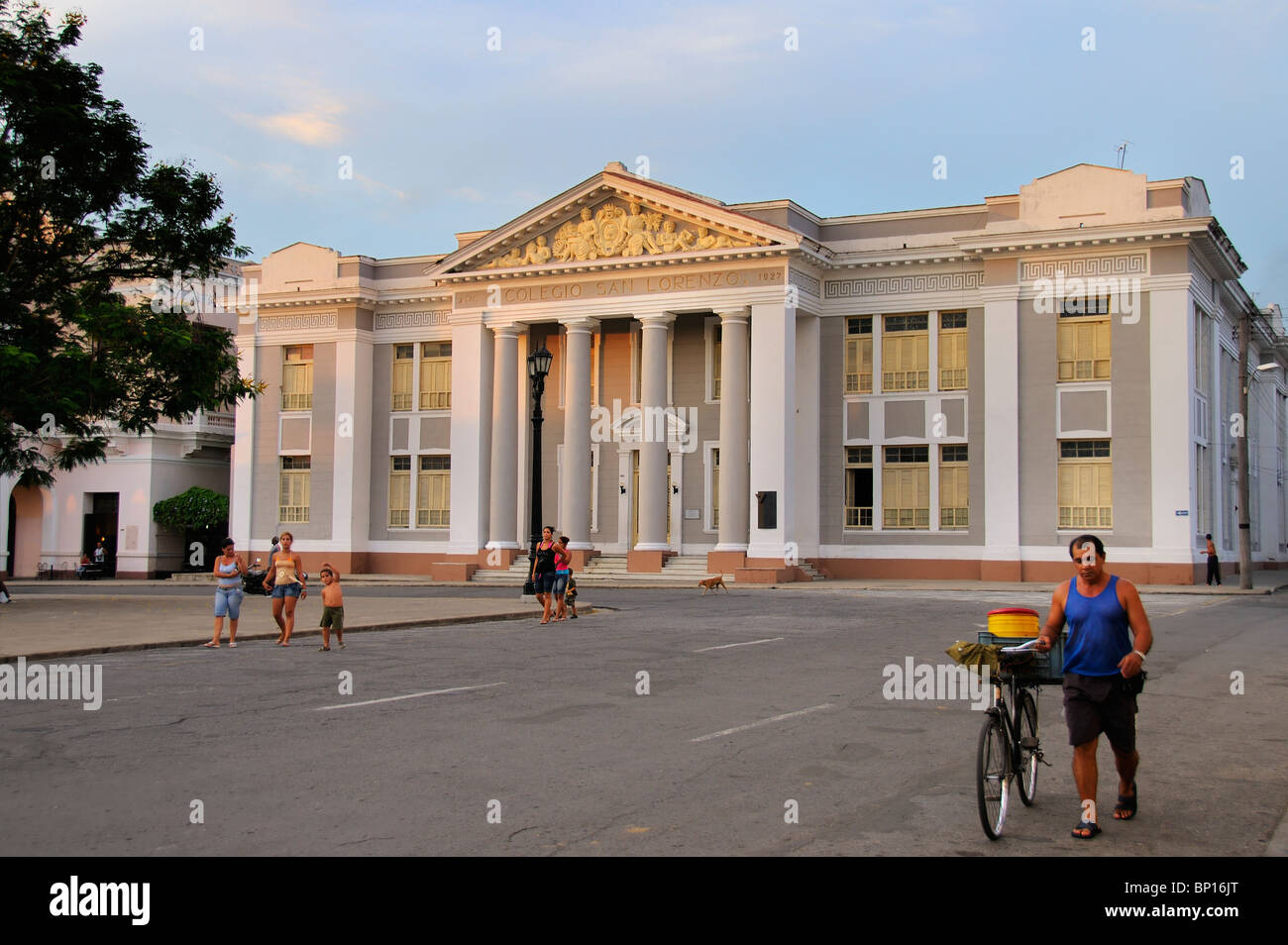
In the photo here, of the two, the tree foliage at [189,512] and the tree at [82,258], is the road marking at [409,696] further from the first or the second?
the tree foliage at [189,512]

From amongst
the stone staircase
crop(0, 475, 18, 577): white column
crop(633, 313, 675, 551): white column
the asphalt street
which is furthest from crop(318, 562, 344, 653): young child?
crop(0, 475, 18, 577): white column

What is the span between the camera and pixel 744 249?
36.9 metres

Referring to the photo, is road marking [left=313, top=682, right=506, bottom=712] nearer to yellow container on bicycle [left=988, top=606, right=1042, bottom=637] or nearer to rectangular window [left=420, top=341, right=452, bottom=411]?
yellow container on bicycle [left=988, top=606, right=1042, bottom=637]

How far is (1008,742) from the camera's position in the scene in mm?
7059

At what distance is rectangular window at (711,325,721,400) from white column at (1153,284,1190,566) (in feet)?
43.3

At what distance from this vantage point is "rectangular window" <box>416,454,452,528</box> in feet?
144

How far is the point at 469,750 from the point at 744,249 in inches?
1150

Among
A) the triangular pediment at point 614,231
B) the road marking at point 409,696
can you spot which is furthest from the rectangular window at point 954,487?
the road marking at point 409,696

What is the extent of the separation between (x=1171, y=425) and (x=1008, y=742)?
99.0 ft

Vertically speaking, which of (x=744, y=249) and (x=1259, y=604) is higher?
(x=744, y=249)

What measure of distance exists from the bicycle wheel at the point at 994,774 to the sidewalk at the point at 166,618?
42.5 feet

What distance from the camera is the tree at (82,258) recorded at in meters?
24.3
